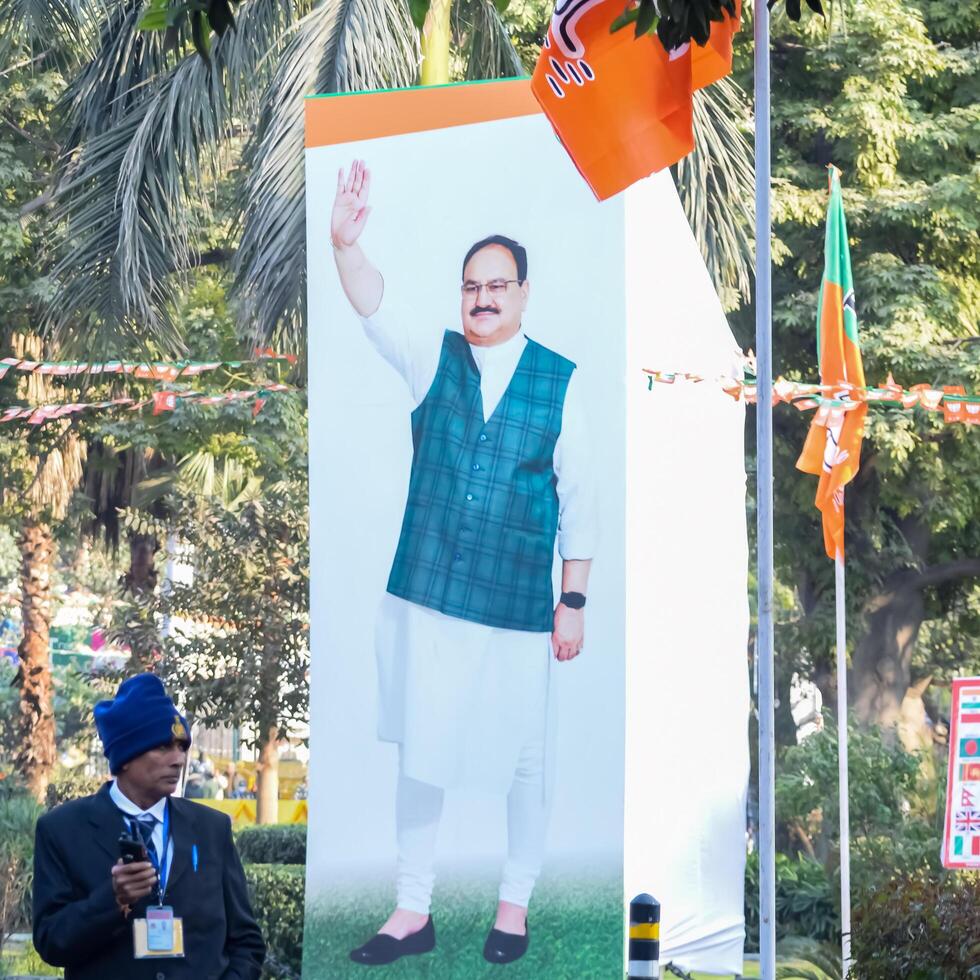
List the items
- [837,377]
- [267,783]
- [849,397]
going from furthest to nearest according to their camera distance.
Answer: [267,783], [837,377], [849,397]

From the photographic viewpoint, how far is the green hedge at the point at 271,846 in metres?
16.2

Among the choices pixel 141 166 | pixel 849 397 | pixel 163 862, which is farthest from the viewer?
pixel 141 166

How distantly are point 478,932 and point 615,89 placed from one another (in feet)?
16.8

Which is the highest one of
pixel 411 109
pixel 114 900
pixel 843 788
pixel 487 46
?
pixel 487 46

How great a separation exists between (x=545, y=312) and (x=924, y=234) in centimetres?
1244

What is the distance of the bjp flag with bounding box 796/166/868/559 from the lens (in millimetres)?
13289

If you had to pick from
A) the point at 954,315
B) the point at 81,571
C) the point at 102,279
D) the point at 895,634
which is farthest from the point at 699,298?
the point at 81,571

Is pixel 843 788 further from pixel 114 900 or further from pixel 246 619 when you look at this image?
pixel 114 900

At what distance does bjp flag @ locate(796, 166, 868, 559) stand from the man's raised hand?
4040 millimetres

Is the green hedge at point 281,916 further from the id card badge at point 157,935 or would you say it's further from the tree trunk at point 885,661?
the tree trunk at point 885,661

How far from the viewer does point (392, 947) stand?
10430 millimetres

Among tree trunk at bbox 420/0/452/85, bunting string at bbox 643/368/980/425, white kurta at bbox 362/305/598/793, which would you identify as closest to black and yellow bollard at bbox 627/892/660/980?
white kurta at bbox 362/305/598/793

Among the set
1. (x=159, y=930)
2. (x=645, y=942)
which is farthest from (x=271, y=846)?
(x=159, y=930)

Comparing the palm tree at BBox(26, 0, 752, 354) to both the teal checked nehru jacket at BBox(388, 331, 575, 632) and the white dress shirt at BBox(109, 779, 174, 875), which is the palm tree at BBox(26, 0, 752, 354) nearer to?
the teal checked nehru jacket at BBox(388, 331, 575, 632)
